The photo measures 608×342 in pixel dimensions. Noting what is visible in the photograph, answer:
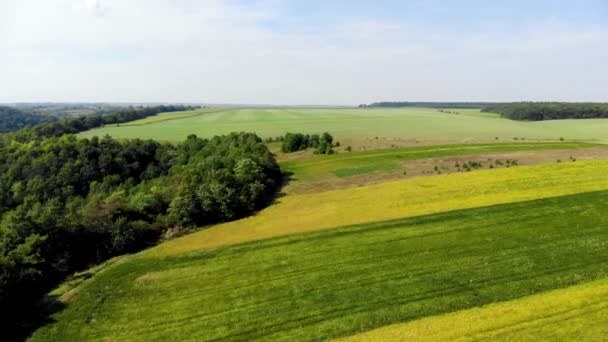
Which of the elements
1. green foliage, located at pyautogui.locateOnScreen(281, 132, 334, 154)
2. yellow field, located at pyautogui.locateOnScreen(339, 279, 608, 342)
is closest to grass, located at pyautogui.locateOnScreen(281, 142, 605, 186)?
green foliage, located at pyautogui.locateOnScreen(281, 132, 334, 154)

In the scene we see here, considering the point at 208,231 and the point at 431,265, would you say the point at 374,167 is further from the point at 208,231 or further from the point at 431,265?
the point at 431,265

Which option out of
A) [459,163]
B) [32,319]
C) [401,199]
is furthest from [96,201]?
[459,163]

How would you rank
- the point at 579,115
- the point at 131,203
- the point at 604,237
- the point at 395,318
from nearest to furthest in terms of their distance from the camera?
the point at 395,318 → the point at 604,237 → the point at 131,203 → the point at 579,115

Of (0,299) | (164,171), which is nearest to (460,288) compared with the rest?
(0,299)

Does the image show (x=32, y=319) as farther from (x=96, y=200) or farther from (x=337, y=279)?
(x=96, y=200)

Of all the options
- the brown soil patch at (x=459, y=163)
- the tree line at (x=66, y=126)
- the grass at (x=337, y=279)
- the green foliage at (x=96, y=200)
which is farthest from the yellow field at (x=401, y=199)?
the tree line at (x=66, y=126)

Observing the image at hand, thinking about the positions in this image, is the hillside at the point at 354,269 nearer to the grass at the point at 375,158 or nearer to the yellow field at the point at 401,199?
the yellow field at the point at 401,199

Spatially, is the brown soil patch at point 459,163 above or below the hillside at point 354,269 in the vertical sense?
above

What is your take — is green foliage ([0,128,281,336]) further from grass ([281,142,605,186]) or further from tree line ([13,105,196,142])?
tree line ([13,105,196,142])
